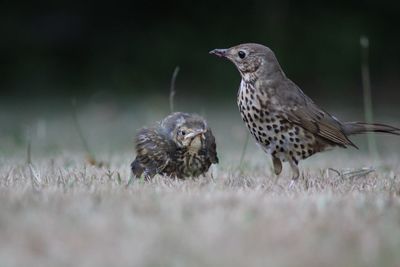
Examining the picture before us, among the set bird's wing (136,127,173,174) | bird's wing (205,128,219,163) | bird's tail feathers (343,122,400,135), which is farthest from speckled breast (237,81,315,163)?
bird's wing (136,127,173,174)

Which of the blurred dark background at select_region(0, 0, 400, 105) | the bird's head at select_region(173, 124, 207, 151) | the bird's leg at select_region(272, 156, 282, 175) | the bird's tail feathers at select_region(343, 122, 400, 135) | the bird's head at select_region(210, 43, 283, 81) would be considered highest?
the blurred dark background at select_region(0, 0, 400, 105)

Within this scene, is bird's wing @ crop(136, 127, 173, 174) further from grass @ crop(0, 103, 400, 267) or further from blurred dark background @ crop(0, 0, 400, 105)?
blurred dark background @ crop(0, 0, 400, 105)

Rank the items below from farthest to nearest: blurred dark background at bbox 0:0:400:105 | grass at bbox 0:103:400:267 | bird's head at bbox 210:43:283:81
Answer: blurred dark background at bbox 0:0:400:105
bird's head at bbox 210:43:283:81
grass at bbox 0:103:400:267

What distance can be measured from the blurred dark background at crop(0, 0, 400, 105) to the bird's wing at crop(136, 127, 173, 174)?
8.09 meters

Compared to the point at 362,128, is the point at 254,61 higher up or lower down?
higher up

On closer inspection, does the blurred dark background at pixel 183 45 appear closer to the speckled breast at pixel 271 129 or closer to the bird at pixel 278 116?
the bird at pixel 278 116

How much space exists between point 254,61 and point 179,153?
84 centimetres

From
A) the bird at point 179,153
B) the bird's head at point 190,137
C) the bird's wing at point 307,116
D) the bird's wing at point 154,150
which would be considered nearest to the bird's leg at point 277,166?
the bird's wing at point 307,116

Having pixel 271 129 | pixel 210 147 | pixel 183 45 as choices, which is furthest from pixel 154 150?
pixel 183 45

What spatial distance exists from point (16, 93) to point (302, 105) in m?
9.65

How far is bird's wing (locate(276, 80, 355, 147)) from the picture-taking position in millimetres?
4961

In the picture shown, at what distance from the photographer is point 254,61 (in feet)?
17.0

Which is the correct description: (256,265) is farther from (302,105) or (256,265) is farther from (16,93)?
(16,93)

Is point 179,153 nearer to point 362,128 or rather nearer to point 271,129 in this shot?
point 271,129
